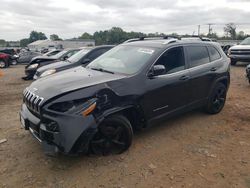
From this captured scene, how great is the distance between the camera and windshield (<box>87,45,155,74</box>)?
4309mm

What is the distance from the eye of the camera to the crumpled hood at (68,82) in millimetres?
3528

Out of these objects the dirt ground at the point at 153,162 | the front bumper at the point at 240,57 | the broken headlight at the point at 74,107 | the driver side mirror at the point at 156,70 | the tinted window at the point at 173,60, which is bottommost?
the dirt ground at the point at 153,162

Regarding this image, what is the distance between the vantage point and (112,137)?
12.6 feet

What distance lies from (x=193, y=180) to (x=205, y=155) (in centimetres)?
74

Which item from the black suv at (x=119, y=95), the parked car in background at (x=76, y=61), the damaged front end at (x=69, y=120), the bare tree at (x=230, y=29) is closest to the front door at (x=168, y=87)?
the black suv at (x=119, y=95)

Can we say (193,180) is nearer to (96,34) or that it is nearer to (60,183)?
(60,183)

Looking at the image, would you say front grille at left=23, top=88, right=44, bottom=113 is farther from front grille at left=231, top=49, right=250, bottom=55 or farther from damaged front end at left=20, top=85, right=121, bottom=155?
front grille at left=231, top=49, right=250, bottom=55

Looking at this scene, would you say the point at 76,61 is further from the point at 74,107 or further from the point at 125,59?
the point at 74,107

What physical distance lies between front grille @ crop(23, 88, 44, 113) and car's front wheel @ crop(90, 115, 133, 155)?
33.8 inches

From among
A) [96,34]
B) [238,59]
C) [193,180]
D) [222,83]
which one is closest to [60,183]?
[193,180]

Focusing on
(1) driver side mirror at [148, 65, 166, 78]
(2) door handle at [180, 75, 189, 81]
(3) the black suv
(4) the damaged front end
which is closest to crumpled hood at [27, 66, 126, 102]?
(3) the black suv

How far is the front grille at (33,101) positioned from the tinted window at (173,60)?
1.99 metres

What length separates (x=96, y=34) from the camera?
93938mm

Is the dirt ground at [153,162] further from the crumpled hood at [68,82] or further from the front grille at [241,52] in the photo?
the front grille at [241,52]
